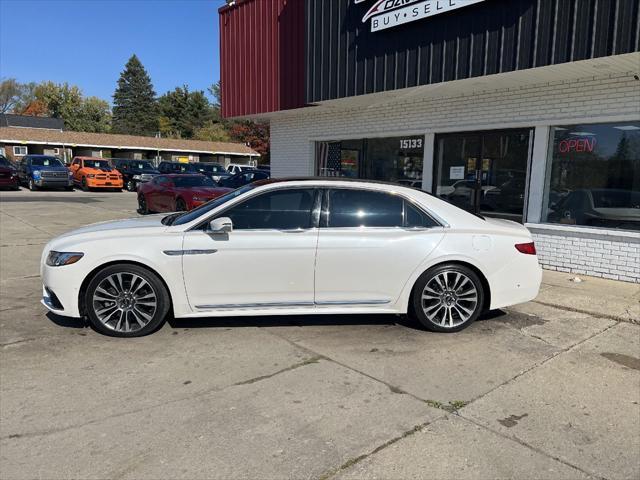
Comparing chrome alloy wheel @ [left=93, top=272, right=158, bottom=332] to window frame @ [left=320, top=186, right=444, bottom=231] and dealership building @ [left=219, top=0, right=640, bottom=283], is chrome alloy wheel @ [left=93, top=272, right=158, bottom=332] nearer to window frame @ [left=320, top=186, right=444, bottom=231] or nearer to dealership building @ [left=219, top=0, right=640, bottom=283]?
window frame @ [left=320, top=186, right=444, bottom=231]

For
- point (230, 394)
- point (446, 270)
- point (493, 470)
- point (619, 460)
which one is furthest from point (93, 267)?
point (619, 460)

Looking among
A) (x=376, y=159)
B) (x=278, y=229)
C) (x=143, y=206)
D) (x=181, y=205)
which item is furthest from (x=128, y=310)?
(x=143, y=206)

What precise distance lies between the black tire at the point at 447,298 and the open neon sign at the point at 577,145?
428 cm

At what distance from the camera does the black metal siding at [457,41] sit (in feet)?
20.3

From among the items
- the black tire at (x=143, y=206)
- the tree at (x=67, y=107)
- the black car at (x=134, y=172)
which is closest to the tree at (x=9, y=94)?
the tree at (x=67, y=107)

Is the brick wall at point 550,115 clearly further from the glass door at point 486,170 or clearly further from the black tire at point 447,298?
Answer: the black tire at point 447,298

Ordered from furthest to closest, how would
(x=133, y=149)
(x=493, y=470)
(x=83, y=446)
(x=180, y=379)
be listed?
1. (x=133, y=149)
2. (x=180, y=379)
3. (x=83, y=446)
4. (x=493, y=470)

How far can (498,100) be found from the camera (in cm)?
866

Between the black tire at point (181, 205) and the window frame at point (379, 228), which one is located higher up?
the window frame at point (379, 228)

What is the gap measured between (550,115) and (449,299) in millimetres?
4764

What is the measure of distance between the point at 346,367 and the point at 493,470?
62.3 inches

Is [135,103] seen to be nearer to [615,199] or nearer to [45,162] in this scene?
[45,162]

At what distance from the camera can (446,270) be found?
16.1 ft

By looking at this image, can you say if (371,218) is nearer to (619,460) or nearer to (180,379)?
(180,379)
